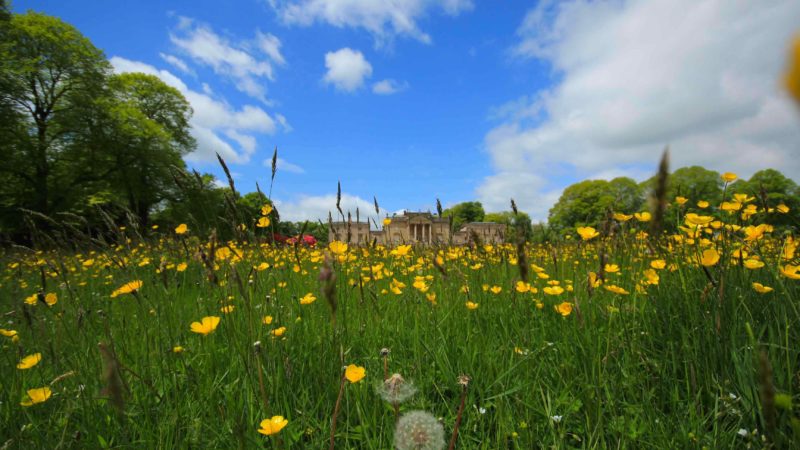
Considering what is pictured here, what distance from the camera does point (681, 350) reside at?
5.57 ft

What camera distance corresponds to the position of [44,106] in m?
20.8

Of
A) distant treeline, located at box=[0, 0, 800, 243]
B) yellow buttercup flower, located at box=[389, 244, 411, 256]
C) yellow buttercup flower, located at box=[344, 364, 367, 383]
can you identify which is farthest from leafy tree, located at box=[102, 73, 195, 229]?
yellow buttercup flower, located at box=[344, 364, 367, 383]

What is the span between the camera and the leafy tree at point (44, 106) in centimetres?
1872

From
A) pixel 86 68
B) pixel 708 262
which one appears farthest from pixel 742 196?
pixel 86 68

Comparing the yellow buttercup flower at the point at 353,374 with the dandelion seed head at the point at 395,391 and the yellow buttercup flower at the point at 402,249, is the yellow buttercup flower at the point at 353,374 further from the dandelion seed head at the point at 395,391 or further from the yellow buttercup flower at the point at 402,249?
the yellow buttercup flower at the point at 402,249

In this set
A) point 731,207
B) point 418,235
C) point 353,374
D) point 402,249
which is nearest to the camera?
point 353,374

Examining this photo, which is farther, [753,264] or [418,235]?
[418,235]

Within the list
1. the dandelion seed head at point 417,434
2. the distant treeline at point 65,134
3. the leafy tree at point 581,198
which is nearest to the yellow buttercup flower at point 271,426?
the dandelion seed head at point 417,434

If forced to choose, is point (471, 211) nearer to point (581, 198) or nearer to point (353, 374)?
point (581, 198)

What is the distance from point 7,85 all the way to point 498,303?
85.9 ft

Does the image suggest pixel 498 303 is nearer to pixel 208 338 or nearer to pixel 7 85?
pixel 208 338

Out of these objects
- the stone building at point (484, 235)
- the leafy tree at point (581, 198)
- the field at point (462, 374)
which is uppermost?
the leafy tree at point (581, 198)

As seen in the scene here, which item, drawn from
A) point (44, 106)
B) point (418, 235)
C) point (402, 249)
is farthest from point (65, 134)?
point (402, 249)

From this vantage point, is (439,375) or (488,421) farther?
(439,375)
